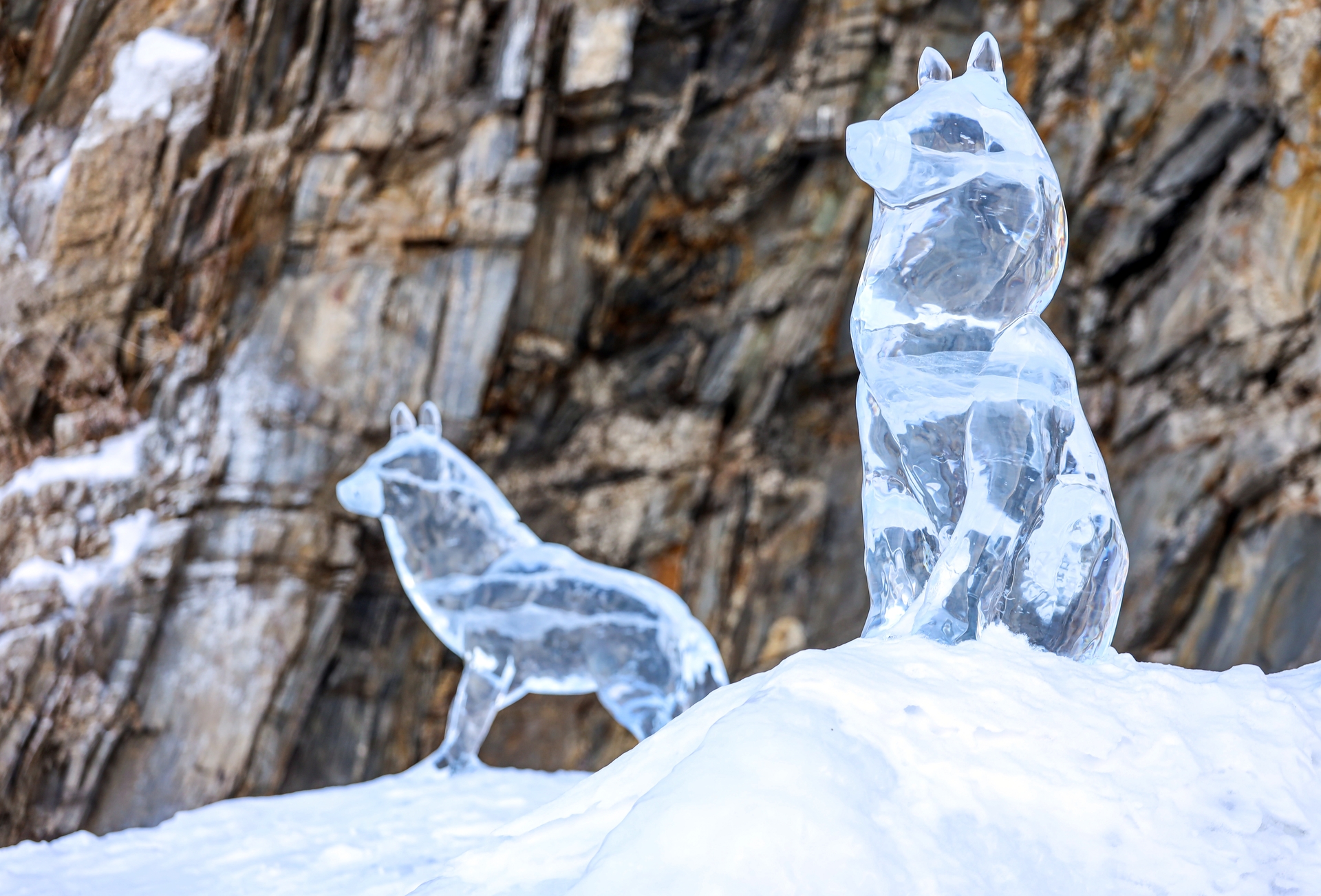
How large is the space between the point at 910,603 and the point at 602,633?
4.68 feet

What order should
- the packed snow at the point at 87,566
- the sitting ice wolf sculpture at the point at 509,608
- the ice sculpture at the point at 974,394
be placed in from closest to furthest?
the ice sculpture at the point at 974,394, the sitting ice wolf sculpture at the point at 509,608, the packed snow at the point at 87,566

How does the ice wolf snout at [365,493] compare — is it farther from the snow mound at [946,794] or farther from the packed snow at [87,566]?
the packed snow at [87,566]

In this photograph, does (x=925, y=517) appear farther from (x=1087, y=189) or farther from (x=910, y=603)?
(x=1087, y=189)

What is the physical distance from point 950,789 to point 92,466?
601cm

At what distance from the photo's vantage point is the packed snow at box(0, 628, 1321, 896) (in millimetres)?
1192

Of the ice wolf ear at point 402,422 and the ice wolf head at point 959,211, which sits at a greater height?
the ice wolf head at point 959,211

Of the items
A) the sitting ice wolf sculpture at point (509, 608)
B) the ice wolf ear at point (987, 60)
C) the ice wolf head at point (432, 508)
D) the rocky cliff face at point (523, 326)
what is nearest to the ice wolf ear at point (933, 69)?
the ice wolf ear at point (987, 60)

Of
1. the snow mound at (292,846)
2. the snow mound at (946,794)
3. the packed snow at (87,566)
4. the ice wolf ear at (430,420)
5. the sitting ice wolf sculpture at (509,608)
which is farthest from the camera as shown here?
the packed snow at (87,566)

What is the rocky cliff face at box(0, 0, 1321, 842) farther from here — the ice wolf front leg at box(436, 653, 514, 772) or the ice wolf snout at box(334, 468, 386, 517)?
the ice wolf front leg at box(436, 653, 514, 772)

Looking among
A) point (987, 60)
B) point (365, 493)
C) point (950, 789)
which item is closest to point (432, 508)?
point (365, 493)

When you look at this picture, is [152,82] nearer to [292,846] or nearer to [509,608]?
[509,608]

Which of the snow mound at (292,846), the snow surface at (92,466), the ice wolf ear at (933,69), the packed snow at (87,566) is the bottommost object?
the packed snow at (87,566)

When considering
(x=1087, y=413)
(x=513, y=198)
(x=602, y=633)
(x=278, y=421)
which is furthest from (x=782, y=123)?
(x=602, y=633)

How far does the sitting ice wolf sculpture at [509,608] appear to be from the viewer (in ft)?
10.8
